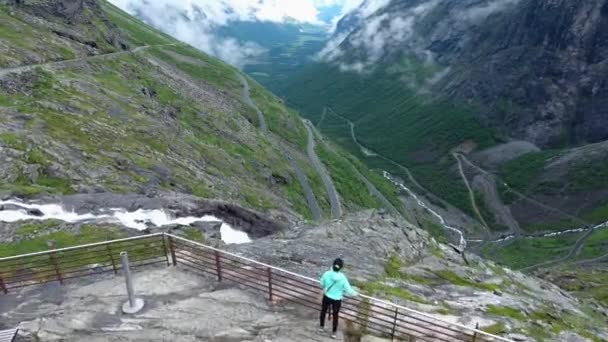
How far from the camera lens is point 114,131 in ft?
252

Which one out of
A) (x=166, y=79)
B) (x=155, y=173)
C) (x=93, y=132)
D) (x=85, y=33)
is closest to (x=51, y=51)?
(x=85, y=33)

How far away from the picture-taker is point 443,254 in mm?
51312

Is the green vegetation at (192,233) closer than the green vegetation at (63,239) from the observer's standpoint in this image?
No

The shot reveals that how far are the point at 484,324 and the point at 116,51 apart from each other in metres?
150

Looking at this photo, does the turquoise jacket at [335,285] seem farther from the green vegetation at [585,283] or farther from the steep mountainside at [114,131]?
the green vegetation at [585,283]

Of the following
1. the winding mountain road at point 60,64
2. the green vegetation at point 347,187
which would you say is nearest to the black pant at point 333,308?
the winding mountain road at point 60,64

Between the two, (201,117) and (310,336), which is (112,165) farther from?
(201,117)

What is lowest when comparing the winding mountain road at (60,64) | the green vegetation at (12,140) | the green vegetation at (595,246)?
the green vegetation at (595,246)

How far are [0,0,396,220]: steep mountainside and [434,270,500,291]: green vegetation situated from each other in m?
A: 31.9

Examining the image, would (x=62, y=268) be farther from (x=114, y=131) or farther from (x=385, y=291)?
(x=114, y=131)

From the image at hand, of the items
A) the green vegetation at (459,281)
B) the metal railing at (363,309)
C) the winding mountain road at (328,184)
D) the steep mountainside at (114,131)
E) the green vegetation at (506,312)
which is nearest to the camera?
the metal railing at (363,309)

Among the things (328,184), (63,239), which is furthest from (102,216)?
(328,184)

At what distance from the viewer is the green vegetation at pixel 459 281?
40.9 m

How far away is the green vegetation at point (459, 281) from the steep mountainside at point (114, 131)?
105 ft
